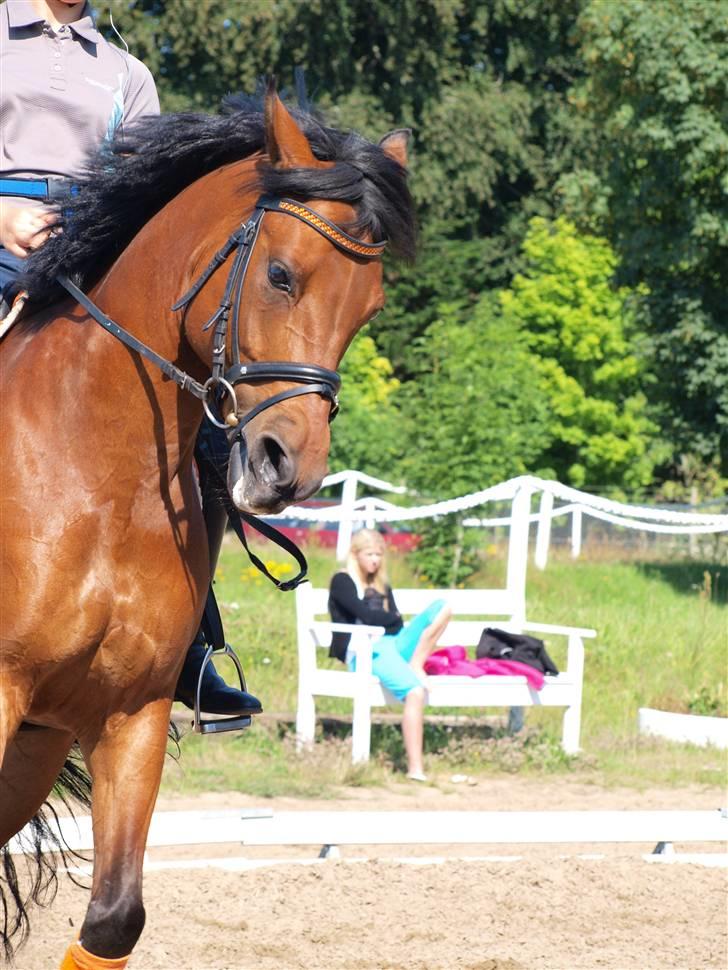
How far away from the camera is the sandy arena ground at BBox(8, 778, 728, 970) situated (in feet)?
16.1

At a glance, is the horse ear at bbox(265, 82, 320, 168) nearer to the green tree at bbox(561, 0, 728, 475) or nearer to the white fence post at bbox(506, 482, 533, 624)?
the white fence post at bbox(506, 482, 533, 624)

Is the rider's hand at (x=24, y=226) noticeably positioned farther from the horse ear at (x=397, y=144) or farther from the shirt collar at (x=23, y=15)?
the horse ear at (x=397, y=144)

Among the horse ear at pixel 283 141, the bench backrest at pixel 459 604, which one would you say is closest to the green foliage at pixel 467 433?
the bench backrest at pixel 459 604

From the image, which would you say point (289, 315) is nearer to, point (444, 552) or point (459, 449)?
point (444, 552)

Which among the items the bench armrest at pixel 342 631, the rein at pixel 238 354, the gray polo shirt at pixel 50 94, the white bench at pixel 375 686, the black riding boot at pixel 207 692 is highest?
the gray polo shirt at pixel 50 94

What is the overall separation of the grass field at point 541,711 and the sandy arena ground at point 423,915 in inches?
38.9

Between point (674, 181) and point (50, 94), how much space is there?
1597 cm

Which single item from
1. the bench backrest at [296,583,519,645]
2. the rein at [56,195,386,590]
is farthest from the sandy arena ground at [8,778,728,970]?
the bench backrest at [296,583,519,645]

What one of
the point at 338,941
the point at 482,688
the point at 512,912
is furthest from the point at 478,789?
the point at 338,941

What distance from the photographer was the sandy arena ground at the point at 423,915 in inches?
193

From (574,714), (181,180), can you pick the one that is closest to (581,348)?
(574,714)

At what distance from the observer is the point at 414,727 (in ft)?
27.9

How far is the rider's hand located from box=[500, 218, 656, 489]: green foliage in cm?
2434

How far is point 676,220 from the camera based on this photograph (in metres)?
19.4
